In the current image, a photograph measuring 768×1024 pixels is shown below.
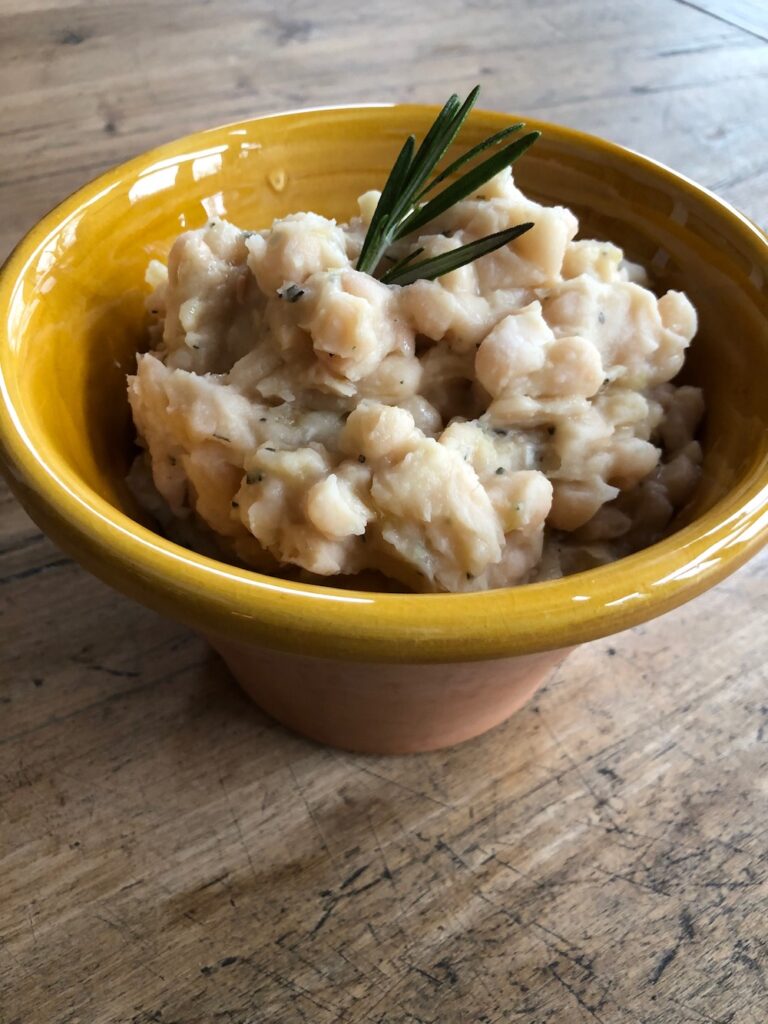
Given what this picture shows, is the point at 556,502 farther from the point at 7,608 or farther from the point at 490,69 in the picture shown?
the point at 490,69

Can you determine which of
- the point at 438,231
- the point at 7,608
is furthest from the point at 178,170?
the point at 7,608

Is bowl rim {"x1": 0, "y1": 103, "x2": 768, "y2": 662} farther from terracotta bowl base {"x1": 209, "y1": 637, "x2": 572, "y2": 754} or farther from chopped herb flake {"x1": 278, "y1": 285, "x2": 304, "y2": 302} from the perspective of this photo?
chopped herb flake {"x1": 278, "y1": 285, "x2": 304, "y2": 302}

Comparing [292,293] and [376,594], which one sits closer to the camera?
[376,594]

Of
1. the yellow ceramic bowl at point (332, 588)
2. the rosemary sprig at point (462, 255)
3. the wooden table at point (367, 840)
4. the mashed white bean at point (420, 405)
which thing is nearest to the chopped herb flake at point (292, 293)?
the mashed white bean at point (420, 405)

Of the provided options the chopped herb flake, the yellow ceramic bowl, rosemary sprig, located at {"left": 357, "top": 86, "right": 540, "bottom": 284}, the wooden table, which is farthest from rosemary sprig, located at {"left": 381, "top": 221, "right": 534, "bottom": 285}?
the wooden table

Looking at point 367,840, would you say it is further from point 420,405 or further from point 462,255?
point 462,255

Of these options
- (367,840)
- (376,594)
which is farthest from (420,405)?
(367,840)
